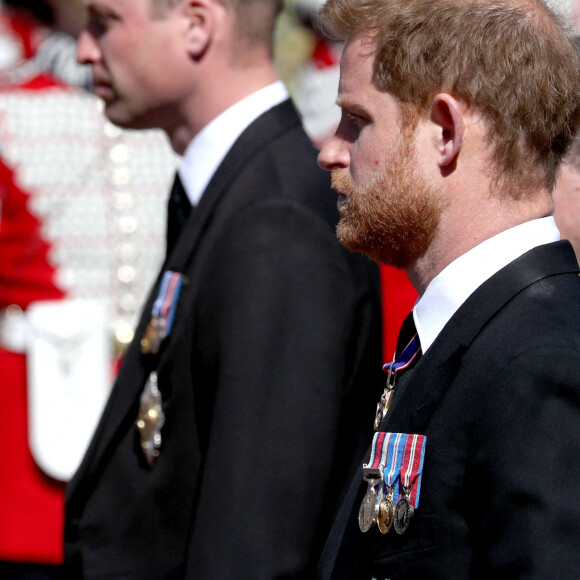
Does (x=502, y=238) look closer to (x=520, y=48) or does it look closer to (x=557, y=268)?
(x=557, y=268)

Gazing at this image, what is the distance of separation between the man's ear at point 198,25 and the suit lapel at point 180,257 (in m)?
0.22

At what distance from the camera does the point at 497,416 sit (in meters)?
1.33

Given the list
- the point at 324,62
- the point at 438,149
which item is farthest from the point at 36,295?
the point at 438,149

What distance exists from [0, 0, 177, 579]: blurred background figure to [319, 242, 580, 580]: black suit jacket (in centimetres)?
253

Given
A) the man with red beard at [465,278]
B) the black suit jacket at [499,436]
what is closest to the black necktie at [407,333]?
the man with red beard at [465,278]

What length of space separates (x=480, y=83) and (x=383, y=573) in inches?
24.7

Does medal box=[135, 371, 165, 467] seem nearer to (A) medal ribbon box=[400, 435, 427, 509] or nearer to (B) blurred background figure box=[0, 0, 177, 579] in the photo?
(A) medal ribbon box=[400, 435, 427, 509]

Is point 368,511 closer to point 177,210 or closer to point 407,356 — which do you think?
point 407,356

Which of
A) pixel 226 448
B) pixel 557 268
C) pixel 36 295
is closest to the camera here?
pixel 557 268

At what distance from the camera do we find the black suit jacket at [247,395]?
6.47 ft

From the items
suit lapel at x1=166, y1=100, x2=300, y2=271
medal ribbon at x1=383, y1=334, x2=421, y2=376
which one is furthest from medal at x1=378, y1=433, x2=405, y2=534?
suit lapel at x1=166, y1=100, x2=300, y2=271

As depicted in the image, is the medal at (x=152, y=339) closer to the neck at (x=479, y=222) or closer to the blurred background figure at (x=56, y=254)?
the neck at (x=479, y=222)

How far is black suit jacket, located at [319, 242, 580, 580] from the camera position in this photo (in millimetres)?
1271

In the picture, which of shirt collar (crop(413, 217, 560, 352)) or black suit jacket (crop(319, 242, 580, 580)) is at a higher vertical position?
shirt collar (crop(413, 217, 560, 352))
